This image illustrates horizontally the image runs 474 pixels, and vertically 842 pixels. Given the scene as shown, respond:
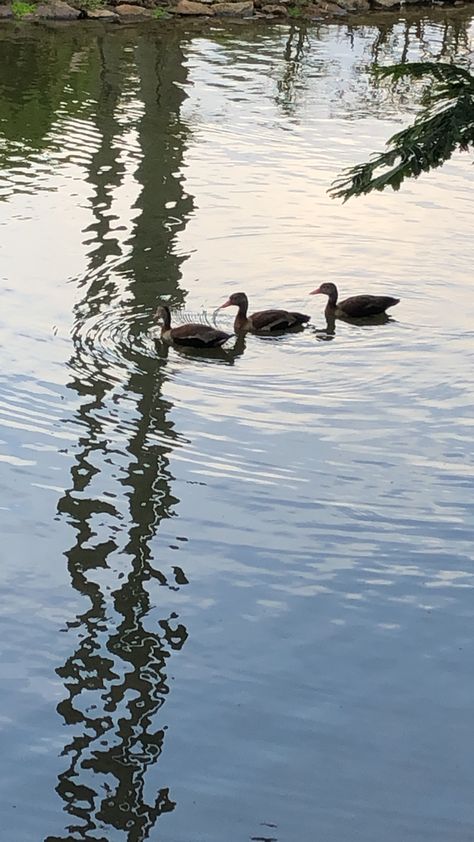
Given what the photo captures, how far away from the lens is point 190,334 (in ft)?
39.7

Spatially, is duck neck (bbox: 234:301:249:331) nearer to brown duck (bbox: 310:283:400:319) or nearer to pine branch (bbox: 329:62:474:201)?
brown duck (bbox: 310:283:400:319)

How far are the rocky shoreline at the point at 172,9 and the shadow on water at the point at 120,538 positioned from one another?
14.7m

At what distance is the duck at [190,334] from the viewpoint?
1210 centimetres

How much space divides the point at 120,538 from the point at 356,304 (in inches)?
200

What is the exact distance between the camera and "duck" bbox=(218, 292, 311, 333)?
12578 millimetres

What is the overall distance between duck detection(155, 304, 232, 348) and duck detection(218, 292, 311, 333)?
0.90 feet

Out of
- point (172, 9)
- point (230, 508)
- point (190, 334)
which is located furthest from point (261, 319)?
point (172, 9)

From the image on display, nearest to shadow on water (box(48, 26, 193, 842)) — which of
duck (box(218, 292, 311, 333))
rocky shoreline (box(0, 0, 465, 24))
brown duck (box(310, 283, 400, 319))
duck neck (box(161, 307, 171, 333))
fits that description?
duck neck (box(161, 307, 171, 333))

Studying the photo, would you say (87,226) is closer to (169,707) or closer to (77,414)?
(77,414)

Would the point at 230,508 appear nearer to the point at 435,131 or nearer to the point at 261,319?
the point at 435,131

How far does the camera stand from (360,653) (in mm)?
7359

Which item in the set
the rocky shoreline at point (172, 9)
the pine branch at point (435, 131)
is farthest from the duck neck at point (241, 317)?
the rocky shoreline at point (172, 9)

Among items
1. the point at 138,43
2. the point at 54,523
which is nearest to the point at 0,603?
the point at 54,523

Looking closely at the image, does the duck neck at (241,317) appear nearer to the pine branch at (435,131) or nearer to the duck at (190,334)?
the duck at (190,334)
